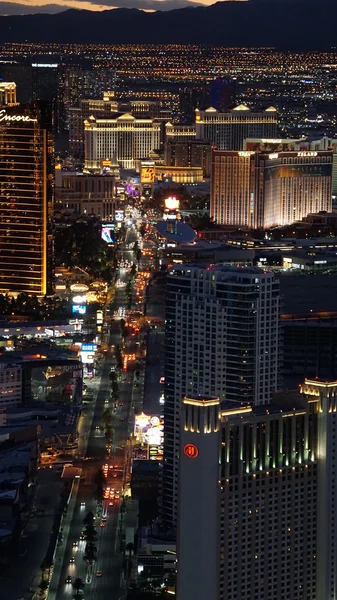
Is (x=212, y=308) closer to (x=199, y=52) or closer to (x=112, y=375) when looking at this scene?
(x=112, y=375)

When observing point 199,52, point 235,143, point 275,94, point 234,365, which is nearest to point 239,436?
point 234,365

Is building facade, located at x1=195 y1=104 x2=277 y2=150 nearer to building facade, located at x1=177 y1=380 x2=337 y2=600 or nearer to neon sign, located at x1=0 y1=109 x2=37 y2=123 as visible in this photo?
neon sign, located at x1=0 y1=109 x2=37 y2=123

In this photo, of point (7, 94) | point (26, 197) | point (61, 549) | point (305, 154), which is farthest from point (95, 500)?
point (305, 154)

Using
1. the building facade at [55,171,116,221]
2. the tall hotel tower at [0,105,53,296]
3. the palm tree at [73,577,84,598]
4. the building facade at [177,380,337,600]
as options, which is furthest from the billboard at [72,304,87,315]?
the building facade at [177,380,337,600]

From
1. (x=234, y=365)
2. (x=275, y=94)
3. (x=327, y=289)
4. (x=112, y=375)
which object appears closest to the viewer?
(x=234, y=365)

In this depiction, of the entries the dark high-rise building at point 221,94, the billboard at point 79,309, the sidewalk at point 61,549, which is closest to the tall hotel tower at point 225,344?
the sidewalk at point 61,549

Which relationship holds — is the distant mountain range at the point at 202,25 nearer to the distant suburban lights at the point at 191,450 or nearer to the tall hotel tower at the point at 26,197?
the tall hotel tower at the point at 26,197
